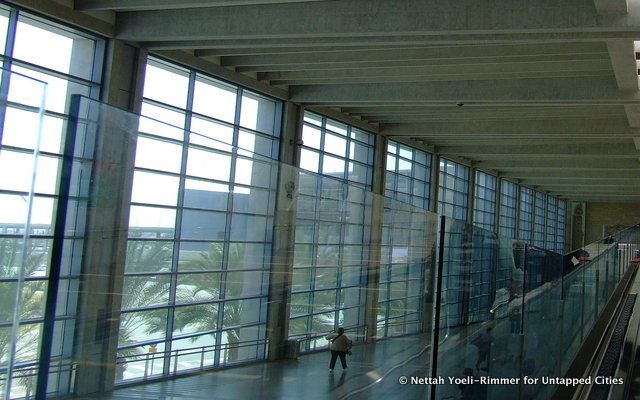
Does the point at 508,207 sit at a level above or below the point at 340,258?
above

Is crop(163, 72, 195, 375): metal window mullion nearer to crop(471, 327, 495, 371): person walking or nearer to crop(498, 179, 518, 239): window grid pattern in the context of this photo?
crop(471, 327, 495, 371): person walking

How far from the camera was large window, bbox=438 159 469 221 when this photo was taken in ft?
99.0

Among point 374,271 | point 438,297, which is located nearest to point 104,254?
point 374,271

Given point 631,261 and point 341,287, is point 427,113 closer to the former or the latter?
point 631,261

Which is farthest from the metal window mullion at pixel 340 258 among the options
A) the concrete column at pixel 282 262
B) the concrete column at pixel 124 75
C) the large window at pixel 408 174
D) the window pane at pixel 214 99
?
the large window at pixel 408 174

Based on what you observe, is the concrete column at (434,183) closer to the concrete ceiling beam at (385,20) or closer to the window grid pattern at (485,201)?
the window grid pattern at (485,201)

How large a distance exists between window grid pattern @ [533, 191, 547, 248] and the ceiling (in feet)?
76.5

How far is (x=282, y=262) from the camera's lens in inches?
121

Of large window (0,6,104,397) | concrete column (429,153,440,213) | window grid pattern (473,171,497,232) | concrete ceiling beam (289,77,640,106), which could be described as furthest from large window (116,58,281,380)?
window grid pattern (473,171,497,232)

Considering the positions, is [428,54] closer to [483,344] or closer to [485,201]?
[483,344]

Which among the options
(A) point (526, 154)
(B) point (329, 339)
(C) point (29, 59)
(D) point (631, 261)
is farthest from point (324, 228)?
(A) point (526, 154)

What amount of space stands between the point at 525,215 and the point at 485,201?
9.71m

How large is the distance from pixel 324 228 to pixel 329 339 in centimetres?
74

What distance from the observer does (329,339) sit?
12.2 feet
